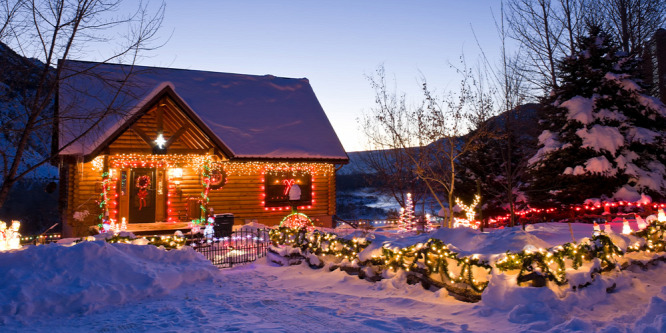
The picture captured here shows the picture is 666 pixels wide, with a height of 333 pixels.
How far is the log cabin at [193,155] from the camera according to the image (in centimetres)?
1544

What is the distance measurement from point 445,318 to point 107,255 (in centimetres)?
660

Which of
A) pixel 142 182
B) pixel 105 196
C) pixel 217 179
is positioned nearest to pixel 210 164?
pixel 217 179

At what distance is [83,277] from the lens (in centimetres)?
806

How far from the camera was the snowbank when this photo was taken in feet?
23.7

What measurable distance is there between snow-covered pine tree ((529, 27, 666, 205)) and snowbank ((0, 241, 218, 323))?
1433 centimetres

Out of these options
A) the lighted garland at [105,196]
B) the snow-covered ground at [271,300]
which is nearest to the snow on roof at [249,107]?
the lighted garland at [105,196]

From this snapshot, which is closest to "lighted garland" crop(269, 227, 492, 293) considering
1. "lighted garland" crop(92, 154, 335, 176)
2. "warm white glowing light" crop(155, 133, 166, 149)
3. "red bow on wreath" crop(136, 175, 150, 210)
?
"warm white glowing light" crop(155, 133, 166, 149)

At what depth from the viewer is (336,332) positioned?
598 cm

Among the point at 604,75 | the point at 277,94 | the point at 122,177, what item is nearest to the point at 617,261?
the point at 604,75

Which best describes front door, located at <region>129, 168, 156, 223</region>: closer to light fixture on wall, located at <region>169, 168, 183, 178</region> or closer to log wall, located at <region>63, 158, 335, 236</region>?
log wall, located at <region>63, 158, 335, 236</region>

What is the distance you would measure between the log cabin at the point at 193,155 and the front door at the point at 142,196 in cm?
4

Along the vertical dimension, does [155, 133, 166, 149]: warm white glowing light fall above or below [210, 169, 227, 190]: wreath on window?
above

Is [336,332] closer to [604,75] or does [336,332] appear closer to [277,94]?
[604,75]

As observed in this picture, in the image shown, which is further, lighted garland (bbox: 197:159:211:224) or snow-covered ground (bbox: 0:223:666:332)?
lighted garland (bbox: 197:159:211:224)
